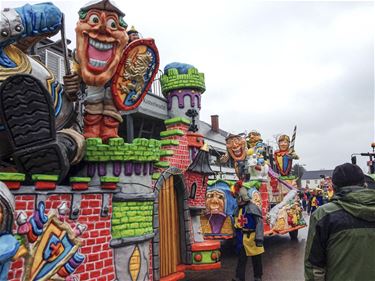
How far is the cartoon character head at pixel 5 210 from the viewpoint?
2711 millimetres

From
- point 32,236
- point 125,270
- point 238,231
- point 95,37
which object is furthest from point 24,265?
point 238,231

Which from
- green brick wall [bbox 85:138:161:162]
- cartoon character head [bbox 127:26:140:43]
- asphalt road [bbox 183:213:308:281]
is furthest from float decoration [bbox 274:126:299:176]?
green brick wall [bbox 85:138:161:162]

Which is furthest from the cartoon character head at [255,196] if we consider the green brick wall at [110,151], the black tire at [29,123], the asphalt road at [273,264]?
the black tire at [29,123]

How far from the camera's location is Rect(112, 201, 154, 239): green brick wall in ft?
14.5

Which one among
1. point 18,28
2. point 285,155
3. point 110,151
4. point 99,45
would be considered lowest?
point 110,151

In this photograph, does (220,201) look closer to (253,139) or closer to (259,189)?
(259,189)

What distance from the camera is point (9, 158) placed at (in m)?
4.00

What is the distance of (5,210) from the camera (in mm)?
2734

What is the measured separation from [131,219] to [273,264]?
16.6 feet

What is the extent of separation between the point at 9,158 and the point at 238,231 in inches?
152

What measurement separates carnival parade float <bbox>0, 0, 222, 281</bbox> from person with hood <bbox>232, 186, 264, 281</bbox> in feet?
3.33

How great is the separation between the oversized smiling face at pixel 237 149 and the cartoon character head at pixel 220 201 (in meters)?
1.79

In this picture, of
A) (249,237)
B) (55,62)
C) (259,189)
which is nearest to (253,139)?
(259,189)

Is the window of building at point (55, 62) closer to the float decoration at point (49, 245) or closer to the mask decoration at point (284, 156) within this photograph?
the mask decoration at point (284, 156)
